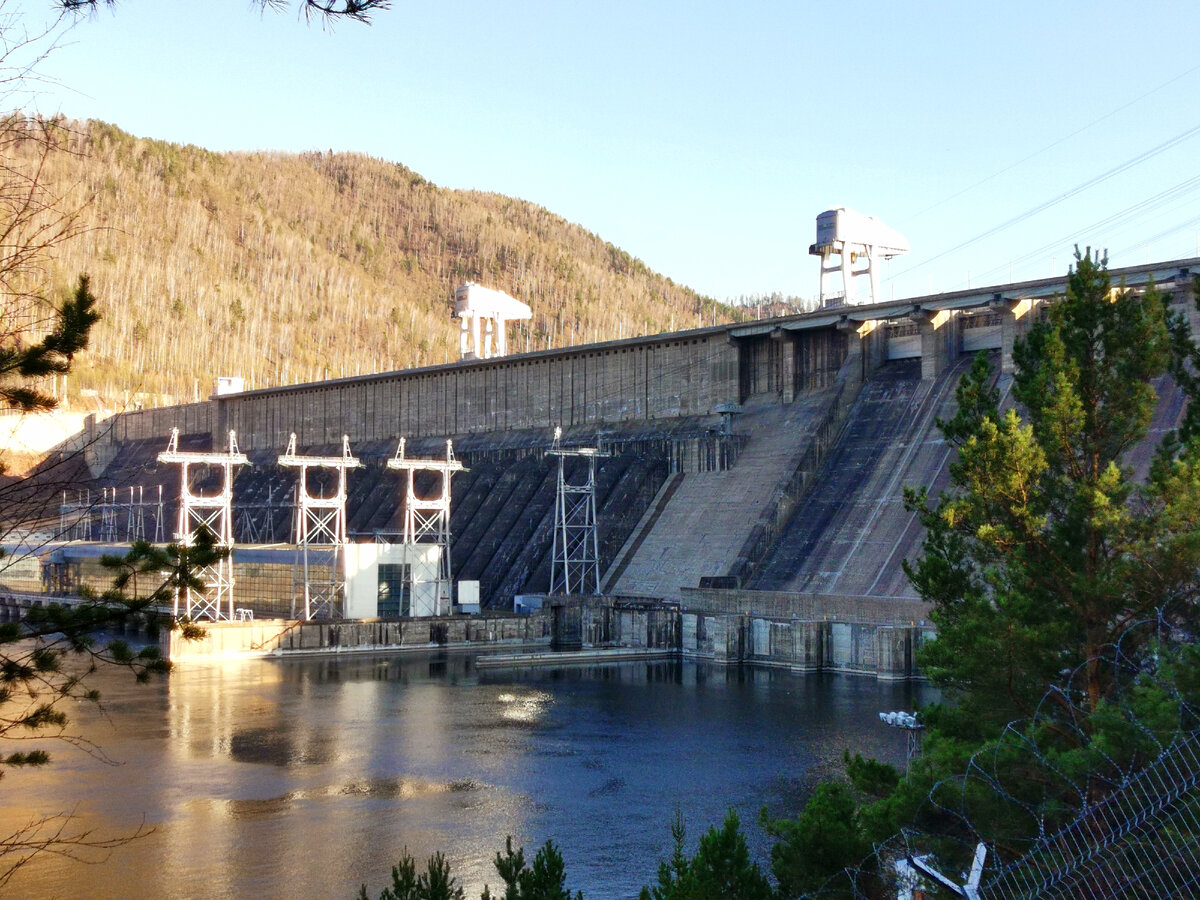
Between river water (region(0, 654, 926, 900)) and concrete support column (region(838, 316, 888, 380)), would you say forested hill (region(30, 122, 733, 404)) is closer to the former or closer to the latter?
concrete support column (region(838, 316, 888, 380))

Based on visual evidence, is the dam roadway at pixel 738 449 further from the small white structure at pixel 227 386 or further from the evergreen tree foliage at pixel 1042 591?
the evergreen tree foliage at pixel 1042 591

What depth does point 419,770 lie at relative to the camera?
2261 centimetres

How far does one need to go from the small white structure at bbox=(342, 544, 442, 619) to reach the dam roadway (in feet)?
10.2

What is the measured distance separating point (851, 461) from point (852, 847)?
3120 centimetres

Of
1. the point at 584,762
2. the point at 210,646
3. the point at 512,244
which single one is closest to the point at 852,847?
the point at 584,762

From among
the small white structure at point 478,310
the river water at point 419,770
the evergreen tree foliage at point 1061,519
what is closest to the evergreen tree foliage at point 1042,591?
the evergreen tree foliage at point 1061,519

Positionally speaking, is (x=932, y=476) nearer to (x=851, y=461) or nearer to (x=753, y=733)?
(x=851, y=461)

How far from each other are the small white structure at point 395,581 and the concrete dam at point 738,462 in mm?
2536

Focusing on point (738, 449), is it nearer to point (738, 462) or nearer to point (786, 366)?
point (738, 462)

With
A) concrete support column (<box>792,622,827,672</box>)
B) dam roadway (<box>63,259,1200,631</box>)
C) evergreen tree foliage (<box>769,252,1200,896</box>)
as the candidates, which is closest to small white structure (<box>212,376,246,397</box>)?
dam roadway (<box>63,259,1200,631</box>)

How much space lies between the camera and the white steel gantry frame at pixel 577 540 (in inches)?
1663

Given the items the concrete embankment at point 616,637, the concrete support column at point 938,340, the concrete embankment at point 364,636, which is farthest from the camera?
the concrete support column at point 938,340

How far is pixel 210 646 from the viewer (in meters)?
37.8

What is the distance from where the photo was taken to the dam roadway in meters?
37.1
